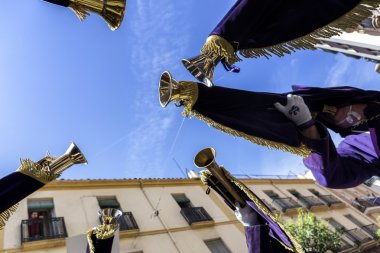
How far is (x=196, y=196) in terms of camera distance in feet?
50.1

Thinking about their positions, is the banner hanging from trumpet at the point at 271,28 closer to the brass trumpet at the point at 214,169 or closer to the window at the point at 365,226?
the brass trumpet at the point at 214,169

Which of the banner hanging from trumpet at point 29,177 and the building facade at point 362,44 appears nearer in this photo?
the banner hanging from trumpet at point 29,177

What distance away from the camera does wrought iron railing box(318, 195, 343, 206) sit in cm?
1964

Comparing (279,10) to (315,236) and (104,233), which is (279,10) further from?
(315,236)

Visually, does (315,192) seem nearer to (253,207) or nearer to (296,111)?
(253,207)

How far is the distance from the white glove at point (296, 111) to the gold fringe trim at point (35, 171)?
105 inches

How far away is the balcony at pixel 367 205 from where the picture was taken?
21.9m

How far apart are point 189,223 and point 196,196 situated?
242 cm

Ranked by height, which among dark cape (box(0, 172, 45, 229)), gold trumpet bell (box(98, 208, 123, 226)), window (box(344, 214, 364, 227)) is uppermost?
window (box(344, 214, 364, 227))

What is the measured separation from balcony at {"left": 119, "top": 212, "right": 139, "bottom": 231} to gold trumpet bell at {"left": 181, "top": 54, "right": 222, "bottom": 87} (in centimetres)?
994

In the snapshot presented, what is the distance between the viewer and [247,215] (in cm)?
323

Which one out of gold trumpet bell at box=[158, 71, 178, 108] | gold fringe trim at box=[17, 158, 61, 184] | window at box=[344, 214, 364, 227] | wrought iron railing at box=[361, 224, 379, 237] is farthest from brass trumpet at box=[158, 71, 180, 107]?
window at box=[344, 214, 364, 227]

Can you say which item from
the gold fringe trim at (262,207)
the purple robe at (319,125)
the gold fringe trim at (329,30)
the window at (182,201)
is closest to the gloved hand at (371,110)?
the purple robe at (319,125)

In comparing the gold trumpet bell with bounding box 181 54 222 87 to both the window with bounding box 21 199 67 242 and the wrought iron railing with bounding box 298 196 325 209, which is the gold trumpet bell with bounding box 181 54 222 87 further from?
the wrought iron railing with bounding box 298 196 325 209
